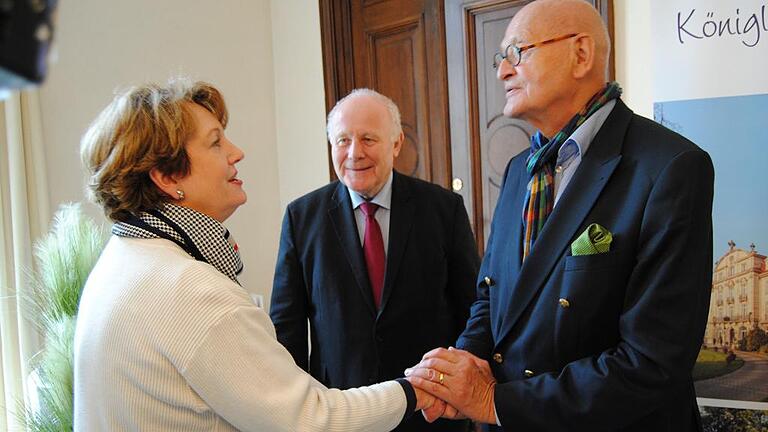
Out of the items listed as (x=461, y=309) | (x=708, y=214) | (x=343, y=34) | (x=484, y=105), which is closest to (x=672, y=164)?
(x=708, y=214)

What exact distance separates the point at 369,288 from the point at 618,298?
92 centimetres

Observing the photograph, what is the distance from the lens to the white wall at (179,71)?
3326 mm

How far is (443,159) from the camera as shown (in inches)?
151

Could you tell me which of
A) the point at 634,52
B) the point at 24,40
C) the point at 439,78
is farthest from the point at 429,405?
the point at 439,78

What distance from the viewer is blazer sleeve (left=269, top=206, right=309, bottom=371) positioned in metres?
2.33

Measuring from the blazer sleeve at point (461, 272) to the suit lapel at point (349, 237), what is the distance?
282 mm

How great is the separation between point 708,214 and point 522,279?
409 mm

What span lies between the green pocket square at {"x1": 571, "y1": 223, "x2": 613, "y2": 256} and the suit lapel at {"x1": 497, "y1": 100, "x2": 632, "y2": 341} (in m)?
0.05

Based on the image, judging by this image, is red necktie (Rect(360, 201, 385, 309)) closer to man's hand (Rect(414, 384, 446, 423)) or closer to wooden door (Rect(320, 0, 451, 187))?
man's hand (Rect(414, 384, 446, 423))

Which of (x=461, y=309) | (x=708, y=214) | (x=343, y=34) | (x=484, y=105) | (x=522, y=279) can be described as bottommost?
(x=461, y=309)

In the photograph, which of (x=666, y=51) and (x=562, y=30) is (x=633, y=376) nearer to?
(x=562, y=30)

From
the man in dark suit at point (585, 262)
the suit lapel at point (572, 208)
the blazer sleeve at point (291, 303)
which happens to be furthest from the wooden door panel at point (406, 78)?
the suit lapel at point (572, 208)

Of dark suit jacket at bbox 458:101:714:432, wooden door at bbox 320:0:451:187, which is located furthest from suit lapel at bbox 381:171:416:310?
wooden door at bbox 320:0:451:187

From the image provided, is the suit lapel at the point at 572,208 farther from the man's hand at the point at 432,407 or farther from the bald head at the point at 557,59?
the man's hand at the point at 432,407
